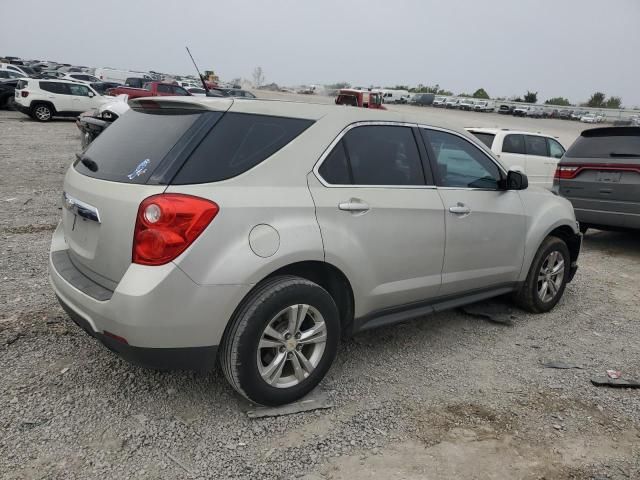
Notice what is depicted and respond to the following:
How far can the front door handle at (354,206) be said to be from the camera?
3.12 meters

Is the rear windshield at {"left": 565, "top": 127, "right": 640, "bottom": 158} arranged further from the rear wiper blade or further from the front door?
the front door

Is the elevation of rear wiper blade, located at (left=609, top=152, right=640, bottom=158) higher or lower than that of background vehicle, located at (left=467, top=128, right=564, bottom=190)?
higher

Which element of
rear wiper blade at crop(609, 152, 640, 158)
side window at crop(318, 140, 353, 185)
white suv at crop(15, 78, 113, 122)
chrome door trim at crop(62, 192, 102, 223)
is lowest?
white suv at crop(15, 78, 113, 122)

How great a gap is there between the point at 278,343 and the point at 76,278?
1166 mm

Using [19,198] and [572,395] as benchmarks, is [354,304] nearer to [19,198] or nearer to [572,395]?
[572,395]

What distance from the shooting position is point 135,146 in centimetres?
298

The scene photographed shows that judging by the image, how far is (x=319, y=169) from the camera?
3.11 meters

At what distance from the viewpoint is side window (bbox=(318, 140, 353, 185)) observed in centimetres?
314

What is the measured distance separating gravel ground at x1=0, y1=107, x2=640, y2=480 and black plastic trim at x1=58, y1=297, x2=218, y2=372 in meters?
0.41

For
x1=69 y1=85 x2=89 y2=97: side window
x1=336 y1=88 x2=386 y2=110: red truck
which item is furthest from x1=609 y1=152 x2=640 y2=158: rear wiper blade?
x1=69 y1=85 x2=89 y2=97: side window

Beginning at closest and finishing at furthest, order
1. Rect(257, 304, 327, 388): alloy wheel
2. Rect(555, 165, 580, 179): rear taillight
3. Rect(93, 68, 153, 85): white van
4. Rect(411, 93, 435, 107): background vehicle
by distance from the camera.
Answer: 1. Rect(257, 304, 327, 388): alloy wheel
2. Rect(555, 165, 580, 179): rear taillight
3. Rect(93, 68, 153, 85): white van
4. Rect(411, 93, 435, 107): background vehicle

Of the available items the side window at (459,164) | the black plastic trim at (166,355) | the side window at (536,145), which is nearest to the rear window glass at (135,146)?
the black plastic trim at (166,355)

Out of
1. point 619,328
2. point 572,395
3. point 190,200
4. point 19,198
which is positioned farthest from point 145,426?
point 19,198

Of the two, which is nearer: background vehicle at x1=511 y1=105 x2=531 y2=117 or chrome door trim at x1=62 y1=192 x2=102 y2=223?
chrome door trim at x1=62 y1=192 x2=102 y2=223
